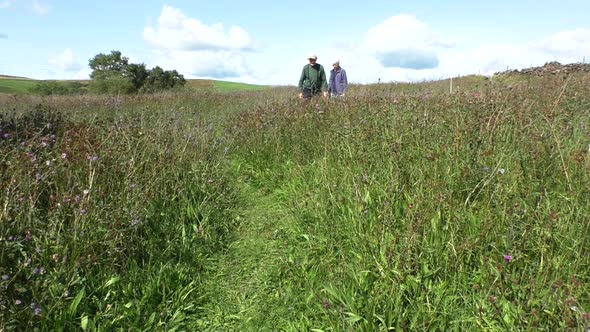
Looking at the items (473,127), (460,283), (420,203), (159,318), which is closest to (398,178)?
(420,203)

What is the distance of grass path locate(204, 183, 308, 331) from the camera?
2.73m

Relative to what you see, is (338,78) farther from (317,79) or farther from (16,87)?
(16,87)

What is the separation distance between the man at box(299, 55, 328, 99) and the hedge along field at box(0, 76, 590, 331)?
512cm

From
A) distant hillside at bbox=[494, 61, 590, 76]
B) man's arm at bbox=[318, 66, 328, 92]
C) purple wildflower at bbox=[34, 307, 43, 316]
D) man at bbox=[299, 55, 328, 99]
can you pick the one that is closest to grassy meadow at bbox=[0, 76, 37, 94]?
man at bbox=[299, 55, 328, 99]

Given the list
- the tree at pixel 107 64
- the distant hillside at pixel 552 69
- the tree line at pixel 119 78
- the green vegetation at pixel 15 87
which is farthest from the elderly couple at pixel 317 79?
the green vegetation at pixel 15 87

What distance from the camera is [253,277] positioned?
10.8 ft

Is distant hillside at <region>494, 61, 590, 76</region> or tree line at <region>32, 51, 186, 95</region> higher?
tree line at <region>32, 51, 186, 95</region>

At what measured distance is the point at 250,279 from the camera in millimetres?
3262

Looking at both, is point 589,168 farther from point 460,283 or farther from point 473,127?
point 460,283

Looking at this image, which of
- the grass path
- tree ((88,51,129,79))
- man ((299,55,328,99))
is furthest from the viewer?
tree ((88,51,129,79))

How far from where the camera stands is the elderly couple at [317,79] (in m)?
9.70

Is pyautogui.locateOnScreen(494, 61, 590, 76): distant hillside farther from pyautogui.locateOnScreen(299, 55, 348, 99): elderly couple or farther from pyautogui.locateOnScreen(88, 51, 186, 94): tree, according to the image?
pyautogui.locateOnScreen(88, 51, 186, 94): tree

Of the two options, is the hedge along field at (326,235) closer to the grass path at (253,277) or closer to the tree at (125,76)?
the grass path at (253,277)

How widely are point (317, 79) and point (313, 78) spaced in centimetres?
12
